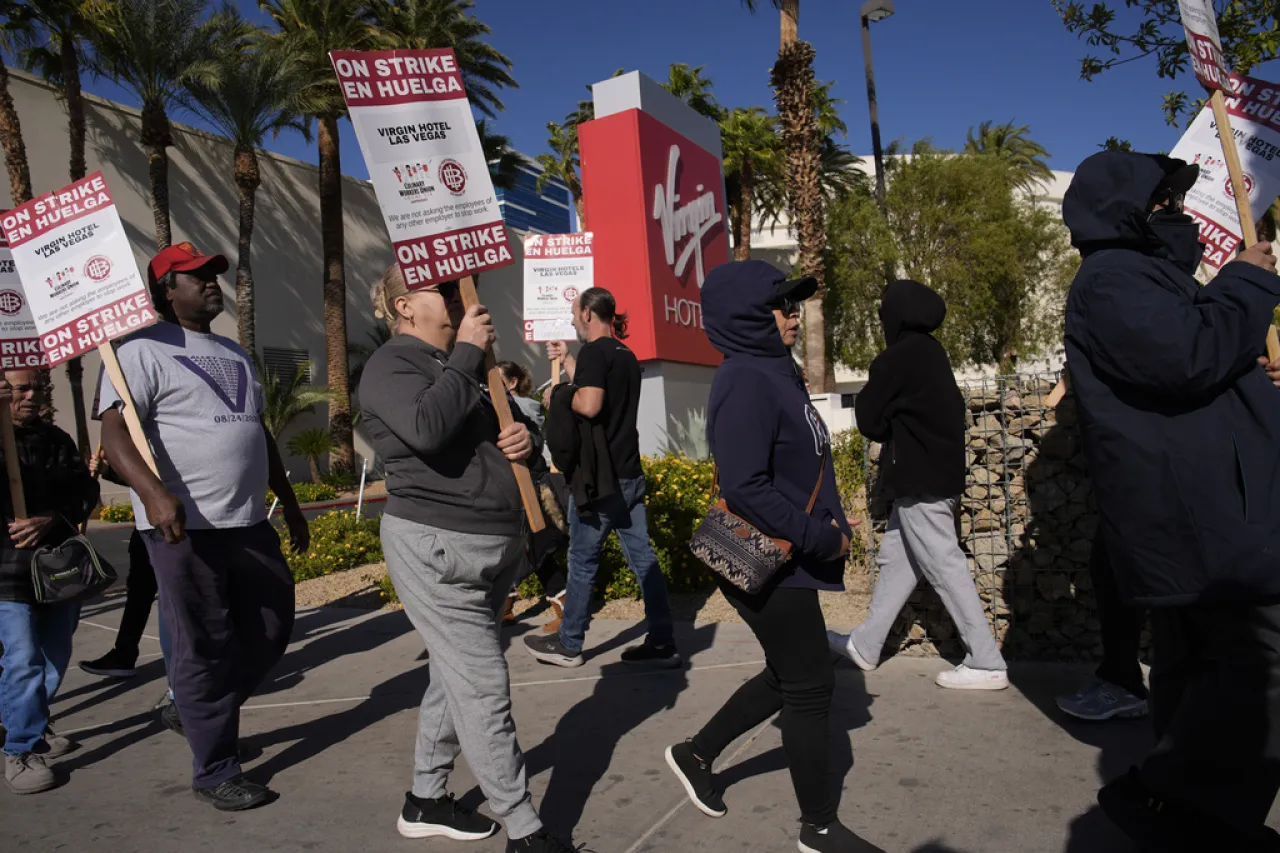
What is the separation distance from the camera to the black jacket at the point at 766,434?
2.93 metres

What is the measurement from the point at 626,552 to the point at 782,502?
2.47 m

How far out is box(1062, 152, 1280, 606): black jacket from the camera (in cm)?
239

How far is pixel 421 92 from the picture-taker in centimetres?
372

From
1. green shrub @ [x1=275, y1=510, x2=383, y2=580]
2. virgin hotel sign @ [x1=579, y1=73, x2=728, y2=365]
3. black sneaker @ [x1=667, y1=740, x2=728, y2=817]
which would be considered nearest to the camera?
black sneaker @ [x1=667, y1=740, x2=728, y2=817]

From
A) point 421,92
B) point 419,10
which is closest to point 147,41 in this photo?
point 419,10

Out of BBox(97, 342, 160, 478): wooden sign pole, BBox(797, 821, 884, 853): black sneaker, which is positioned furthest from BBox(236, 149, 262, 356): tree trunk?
BBox(797, 821, 884, 853): black sneaker

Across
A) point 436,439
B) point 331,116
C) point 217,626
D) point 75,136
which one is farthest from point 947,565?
point 331,116

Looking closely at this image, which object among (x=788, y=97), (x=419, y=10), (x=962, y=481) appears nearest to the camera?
(x=962, y=481)

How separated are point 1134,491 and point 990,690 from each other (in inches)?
86.9

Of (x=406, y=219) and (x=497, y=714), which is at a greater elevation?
(x=406, y=219)

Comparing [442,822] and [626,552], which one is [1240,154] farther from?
[442,822]

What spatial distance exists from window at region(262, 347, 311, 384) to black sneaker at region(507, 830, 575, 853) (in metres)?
23.4

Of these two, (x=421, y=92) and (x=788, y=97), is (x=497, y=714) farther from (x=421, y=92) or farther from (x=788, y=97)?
(x=788, y=97)

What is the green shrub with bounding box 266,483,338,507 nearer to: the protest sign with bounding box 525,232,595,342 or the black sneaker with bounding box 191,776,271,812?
the protest sign with bounding box 525,232,595,342
